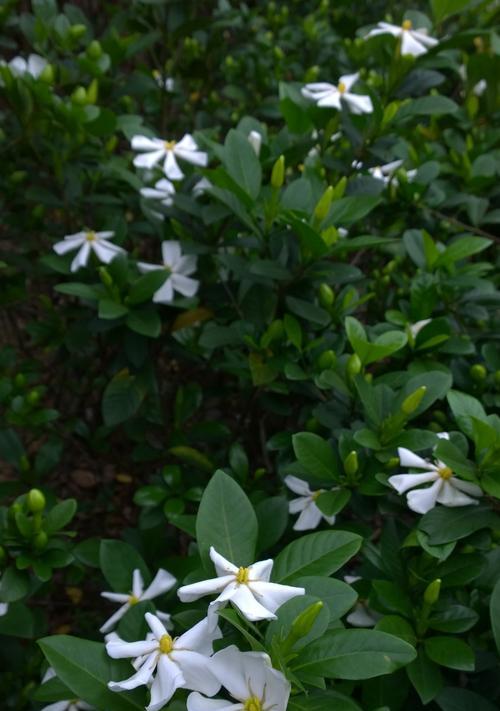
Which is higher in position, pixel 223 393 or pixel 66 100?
pixel 66 100

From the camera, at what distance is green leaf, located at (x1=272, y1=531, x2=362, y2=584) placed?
3.07 ft

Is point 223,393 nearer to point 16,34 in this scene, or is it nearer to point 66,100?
point 66,100

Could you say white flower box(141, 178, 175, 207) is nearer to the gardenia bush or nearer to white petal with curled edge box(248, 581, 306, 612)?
the gardenia bush

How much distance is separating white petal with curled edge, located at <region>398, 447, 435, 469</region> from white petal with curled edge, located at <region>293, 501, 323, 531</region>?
211mm

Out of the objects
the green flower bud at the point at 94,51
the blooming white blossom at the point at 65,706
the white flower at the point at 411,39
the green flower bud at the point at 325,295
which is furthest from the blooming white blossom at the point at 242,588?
the green flower bud at the point at 94,51

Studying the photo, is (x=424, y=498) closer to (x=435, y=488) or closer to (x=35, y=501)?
(x=435, y=488)

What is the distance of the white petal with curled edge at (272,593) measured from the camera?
843 millimetres

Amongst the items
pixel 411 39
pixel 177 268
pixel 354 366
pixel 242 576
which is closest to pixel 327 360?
pixel 354 366

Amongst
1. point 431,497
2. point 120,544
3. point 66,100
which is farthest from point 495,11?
point 120,544

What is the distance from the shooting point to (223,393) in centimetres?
187

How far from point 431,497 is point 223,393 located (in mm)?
874

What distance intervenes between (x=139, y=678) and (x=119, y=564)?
445mm

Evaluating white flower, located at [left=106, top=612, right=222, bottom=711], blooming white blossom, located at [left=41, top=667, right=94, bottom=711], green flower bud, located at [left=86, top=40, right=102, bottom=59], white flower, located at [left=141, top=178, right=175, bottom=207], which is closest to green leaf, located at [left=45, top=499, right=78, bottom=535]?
blooming white blossom, located at [left=41, top=667, right=94, bottom=711]

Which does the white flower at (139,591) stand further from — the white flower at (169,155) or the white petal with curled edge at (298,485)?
the white flower at (169,155)
